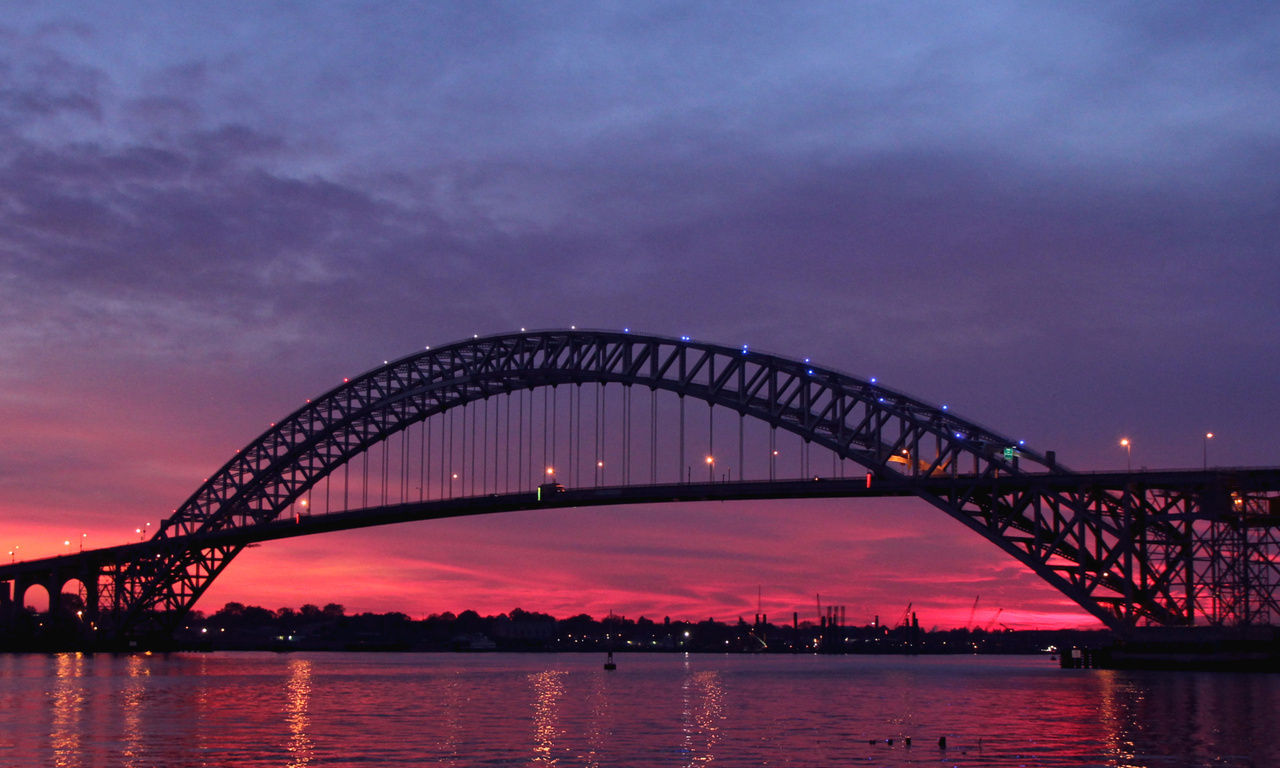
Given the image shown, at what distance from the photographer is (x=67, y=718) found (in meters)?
38.9

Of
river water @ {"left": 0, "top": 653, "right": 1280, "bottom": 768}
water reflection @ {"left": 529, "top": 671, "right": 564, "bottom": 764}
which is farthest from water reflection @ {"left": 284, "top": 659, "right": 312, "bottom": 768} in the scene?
water reflection @ {"left": 529, "top": 671, "right": 564, "bottom": 764}

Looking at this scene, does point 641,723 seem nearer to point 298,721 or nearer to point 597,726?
point 597,726

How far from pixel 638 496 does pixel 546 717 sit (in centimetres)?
4039

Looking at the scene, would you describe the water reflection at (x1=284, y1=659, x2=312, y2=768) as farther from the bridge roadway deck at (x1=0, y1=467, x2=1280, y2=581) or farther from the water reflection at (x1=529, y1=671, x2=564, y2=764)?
the bridge roadway deck at (x1=0, y1=467, x2=1280, y2=581)

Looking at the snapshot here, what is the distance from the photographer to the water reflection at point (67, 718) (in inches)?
1143

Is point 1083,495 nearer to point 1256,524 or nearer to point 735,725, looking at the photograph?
point 1256,524

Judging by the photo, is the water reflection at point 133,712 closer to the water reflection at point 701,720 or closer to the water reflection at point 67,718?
the water reflection at point 67,718

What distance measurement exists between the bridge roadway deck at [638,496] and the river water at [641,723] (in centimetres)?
835

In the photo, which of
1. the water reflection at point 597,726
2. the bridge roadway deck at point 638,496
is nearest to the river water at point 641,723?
the water reflection at point 597,726

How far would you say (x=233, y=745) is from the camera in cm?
3078

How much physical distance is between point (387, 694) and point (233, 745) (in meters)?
22.8

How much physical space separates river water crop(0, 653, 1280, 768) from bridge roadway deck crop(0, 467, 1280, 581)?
8350 mm

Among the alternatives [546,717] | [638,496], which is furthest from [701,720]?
[638,496]

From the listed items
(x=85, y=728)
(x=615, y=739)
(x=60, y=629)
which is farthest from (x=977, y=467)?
(x=60, y=629)
